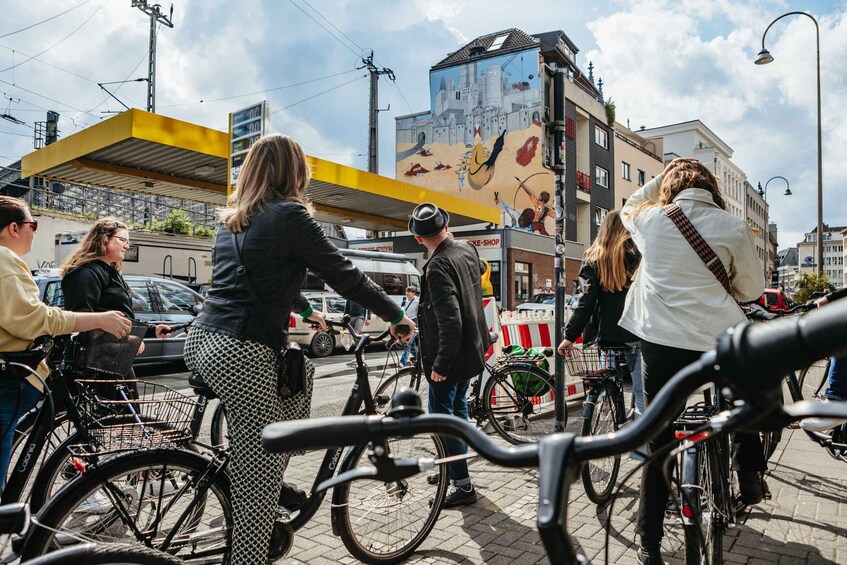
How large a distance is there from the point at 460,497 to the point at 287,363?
2061mm

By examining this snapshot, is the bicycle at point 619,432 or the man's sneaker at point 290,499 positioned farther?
the man's sneaker at point 290,499

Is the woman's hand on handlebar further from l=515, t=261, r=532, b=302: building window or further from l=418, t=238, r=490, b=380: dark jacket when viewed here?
l=515, t=261, r=532, b=302: building window

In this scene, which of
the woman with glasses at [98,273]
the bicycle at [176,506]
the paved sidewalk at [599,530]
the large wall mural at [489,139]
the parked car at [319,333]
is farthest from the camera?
the large wall mural at [489,139]

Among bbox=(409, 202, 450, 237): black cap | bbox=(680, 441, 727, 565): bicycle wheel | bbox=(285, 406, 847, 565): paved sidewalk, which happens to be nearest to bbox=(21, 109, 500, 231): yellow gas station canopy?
bbox=(409, 202, 450, 237): black cap

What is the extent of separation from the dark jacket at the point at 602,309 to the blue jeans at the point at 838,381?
1430 mm

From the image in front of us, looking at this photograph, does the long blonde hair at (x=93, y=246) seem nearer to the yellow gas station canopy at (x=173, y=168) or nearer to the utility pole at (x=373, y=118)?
the yellow gas station canopy at (x=173, y=168)

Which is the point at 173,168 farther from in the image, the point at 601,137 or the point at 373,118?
the point at 601,137

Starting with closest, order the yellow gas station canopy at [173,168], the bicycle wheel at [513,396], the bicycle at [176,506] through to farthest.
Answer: the bicycle at [176,506] < the bicycle wheel at [513,396] < the yellow gas station canopy at [173,168]

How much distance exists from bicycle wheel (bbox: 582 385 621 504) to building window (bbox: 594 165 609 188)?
1542 inches

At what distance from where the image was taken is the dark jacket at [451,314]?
4023 millimetres

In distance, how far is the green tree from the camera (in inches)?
888

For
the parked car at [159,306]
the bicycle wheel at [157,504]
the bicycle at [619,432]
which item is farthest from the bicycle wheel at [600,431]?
the parked car at [159,306]

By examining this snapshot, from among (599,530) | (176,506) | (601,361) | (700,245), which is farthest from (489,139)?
(176,506)

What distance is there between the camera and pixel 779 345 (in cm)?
83
